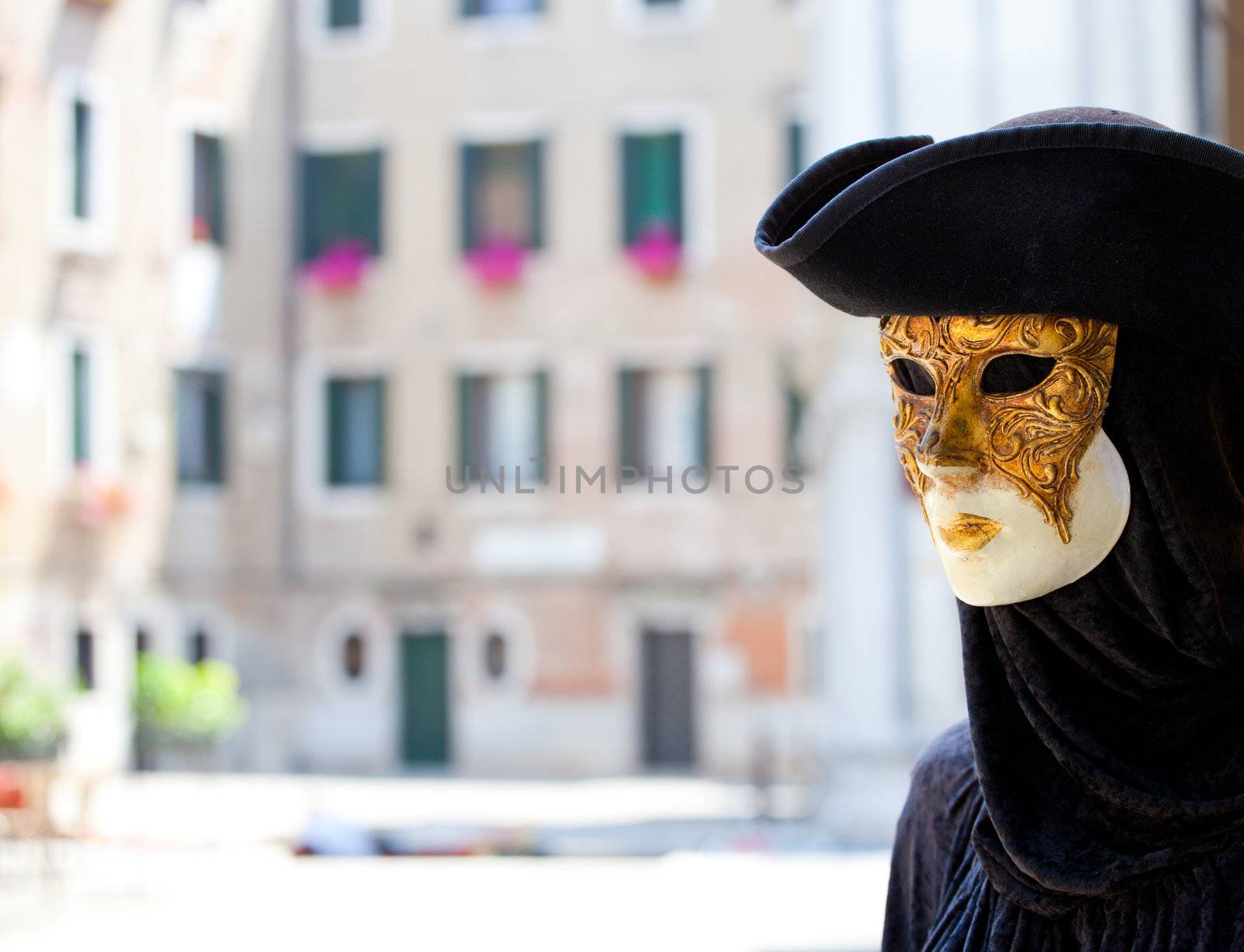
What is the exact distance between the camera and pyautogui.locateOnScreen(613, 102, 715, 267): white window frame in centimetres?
1673

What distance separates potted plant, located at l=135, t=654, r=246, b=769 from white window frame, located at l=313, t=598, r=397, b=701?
2.23m

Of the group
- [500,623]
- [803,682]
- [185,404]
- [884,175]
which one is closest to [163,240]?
[185,404]

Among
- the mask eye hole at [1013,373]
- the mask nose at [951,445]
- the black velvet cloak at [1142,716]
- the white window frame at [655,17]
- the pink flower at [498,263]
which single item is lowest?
the black velvet cloak at [1142,716]

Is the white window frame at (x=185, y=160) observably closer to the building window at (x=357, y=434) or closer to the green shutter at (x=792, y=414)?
the building window at (x=357, y=434)

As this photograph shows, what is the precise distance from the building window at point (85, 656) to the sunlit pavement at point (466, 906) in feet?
20.2

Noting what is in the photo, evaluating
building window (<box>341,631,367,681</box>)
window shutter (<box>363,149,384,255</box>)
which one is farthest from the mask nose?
window shutter (<box>363,149,384,255</box>)

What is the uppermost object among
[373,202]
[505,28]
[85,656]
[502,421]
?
[505,28]

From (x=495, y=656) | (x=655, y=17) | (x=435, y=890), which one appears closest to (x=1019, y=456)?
(x=435, y=890)

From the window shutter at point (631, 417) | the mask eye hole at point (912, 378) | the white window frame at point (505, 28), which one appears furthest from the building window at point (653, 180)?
the mask eye hole at point (912, 378)

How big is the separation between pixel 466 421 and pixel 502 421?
0.35 m

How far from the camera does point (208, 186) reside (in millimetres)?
17109

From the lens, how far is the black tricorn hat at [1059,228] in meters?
1.09

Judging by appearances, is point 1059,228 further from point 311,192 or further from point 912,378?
point 311,192

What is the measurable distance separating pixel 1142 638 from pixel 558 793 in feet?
47.1
